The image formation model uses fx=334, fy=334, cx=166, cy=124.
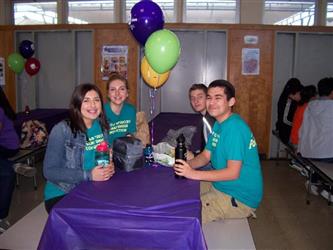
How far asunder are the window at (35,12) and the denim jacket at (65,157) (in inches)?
198

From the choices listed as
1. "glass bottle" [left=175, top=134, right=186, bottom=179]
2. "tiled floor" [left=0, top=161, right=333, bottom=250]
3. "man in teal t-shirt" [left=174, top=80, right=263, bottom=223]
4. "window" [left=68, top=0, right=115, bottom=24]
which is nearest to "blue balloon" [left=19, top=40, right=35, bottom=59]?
"window" [left=68, top=0, right=115, bottom=24]

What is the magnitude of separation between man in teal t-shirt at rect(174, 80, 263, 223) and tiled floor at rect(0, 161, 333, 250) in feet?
3.25

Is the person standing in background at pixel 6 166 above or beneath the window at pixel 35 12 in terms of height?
beneath

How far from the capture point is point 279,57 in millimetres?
5664

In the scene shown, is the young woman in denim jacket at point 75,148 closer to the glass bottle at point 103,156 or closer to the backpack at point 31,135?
the glass bottle at point 103,156

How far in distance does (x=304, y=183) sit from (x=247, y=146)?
9.54ft

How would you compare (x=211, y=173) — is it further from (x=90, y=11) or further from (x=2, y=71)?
(x=2, y=71)

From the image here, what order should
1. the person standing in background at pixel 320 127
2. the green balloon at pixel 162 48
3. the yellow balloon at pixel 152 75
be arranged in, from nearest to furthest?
the green balloon at pixel 162 48
the yellow balloon at pixel 152 75
the person standing in background at pixel 320 127

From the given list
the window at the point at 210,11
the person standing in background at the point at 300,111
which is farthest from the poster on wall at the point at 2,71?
the person standing in background at the point at 300,111

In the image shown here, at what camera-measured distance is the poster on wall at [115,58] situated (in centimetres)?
567

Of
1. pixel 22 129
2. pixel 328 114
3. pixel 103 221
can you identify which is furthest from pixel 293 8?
pixel 103 221

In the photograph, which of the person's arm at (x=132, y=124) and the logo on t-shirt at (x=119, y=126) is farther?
the person's arm at (x=132, y=124)

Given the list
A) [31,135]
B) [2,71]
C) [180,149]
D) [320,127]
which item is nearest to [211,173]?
[180,149]

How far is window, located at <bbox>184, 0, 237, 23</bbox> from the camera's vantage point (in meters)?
5.91
